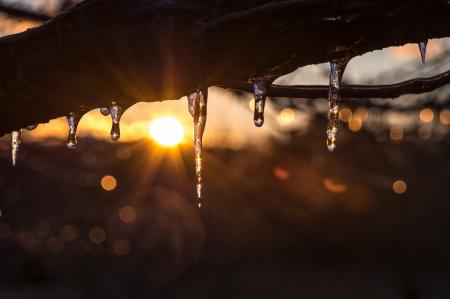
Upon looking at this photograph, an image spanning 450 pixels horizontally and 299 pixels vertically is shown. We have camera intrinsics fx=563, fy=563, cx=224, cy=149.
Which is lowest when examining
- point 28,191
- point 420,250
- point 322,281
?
point 322,281

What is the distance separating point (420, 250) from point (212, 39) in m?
14.3

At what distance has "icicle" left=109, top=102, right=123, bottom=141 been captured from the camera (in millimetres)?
A: 1489

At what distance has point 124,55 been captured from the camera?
1271mm

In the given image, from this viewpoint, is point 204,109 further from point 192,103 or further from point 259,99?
point 259,99

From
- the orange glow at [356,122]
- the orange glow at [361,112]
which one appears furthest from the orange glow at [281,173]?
the orange glow at [361,112]

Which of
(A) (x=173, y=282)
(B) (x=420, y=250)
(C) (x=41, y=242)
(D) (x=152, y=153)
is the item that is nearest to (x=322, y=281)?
(B) (x=420, y=250)

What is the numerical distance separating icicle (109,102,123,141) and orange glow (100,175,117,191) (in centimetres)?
1370

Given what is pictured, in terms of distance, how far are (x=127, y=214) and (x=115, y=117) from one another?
1376 cm

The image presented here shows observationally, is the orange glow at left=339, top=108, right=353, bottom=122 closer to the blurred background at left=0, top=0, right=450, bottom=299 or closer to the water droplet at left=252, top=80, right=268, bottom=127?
the water droplet at left=252, top=80, right=268, bottom=127

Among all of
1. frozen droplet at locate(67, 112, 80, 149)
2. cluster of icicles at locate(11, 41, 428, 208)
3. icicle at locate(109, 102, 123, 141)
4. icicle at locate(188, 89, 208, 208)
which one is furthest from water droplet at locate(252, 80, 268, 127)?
frozen droplet at locate(67, 112, 80, 149)

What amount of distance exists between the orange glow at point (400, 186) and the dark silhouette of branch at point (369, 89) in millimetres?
13812

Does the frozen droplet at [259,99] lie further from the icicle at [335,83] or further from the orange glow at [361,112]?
the orange glow at [361,112]

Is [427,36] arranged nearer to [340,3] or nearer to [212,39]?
[340,3]

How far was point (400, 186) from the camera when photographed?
49.2ft
